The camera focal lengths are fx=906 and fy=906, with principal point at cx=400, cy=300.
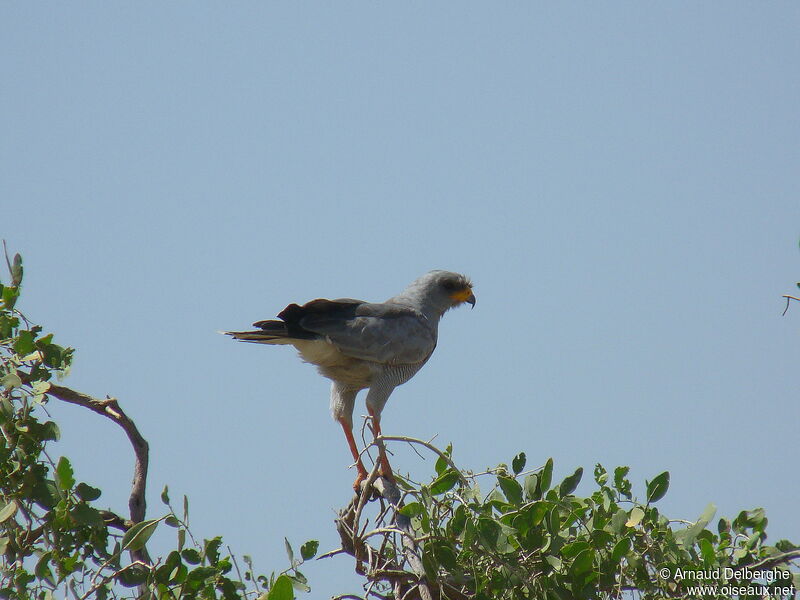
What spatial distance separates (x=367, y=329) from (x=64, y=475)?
12.6 feet

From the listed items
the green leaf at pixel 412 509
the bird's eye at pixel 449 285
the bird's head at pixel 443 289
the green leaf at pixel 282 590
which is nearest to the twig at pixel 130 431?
the green leaf at pixel 412 509

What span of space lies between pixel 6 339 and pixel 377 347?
11.4 feet

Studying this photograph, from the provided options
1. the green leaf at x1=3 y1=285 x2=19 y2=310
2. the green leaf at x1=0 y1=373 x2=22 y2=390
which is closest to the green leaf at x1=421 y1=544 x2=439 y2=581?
the green leaf at x1=0 y1=373 x2=22 y2=390

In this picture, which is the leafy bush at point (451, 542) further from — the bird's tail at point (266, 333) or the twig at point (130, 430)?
the bird's tail at point (266, 333)

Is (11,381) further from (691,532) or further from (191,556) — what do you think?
(691,532)

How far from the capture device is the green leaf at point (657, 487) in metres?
3.61

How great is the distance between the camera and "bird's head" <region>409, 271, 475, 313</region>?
26.5 ft

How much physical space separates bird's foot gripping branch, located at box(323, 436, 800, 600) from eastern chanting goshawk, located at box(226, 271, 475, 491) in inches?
118

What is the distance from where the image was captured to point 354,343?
267 inches

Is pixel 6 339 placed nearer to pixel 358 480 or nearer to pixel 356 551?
pixel 356 551

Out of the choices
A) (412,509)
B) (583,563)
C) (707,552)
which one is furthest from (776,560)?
(412,509)

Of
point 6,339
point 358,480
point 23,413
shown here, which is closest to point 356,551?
point 23,413

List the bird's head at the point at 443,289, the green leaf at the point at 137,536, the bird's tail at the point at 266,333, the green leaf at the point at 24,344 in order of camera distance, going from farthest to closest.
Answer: the bird's head at the point at 443,289
the bird's tail at the point at 266,333
the green leaf at the point at 24,344
the green leaf at the point at 137,536

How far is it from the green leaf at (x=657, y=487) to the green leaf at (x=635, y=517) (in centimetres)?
8
